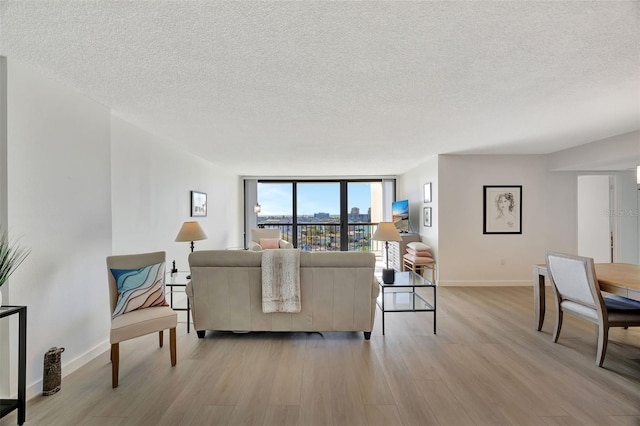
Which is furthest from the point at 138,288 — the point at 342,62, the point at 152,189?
the point at 342,62

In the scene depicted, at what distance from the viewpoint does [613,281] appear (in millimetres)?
2342

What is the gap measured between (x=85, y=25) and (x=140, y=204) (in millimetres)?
2139

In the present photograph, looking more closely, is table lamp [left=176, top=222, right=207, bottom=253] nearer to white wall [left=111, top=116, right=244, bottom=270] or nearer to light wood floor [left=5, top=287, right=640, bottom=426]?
white wall [left=111, top=116, right=244, bottom=270]

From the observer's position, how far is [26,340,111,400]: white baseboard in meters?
1.96

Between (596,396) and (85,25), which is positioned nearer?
(85,25)

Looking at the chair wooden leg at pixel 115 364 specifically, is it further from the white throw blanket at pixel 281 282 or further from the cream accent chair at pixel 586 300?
the cream accent chair at pixel 586 300

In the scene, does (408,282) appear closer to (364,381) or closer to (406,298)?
(406,298)

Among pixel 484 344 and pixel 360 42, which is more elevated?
pixel 360 42

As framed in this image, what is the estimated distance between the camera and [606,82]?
2176 mm

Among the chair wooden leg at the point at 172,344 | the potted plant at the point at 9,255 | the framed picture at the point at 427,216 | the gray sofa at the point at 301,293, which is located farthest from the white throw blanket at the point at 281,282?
the framed picture at the point at 427,216

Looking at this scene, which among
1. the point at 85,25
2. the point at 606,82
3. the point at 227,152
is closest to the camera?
the point at 85,25

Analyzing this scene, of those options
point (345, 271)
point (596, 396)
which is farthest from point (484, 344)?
point (345, 271)

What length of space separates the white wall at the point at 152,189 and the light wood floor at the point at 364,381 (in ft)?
3.93

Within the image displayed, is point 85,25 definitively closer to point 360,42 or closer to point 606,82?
point 360,42
